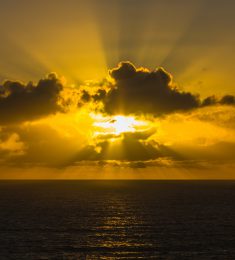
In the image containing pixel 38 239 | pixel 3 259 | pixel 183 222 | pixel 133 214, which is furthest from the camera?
pixel 133 214

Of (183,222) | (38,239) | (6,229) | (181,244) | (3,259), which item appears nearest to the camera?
(3,259)

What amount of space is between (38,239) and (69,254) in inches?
772

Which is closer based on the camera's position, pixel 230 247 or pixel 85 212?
pixel 230 247

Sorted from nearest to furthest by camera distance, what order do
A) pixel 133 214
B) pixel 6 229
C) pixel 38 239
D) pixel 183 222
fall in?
pixel 38 239 → pixel 6 229 → pixel 183 222 → pixel 133 214

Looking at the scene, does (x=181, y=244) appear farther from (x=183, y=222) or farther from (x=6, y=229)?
(x=6, y=229)

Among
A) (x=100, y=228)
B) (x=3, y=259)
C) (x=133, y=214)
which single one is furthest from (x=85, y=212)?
(x=3, y=259)

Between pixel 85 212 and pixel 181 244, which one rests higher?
pixel 85 212

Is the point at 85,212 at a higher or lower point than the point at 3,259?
higher

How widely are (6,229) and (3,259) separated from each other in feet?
138

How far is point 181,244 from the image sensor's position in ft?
338

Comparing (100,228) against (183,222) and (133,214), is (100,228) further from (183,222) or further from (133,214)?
(133,214)

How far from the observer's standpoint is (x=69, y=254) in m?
92.4

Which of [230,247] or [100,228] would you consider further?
[100,228]

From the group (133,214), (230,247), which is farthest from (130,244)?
(133,214)
